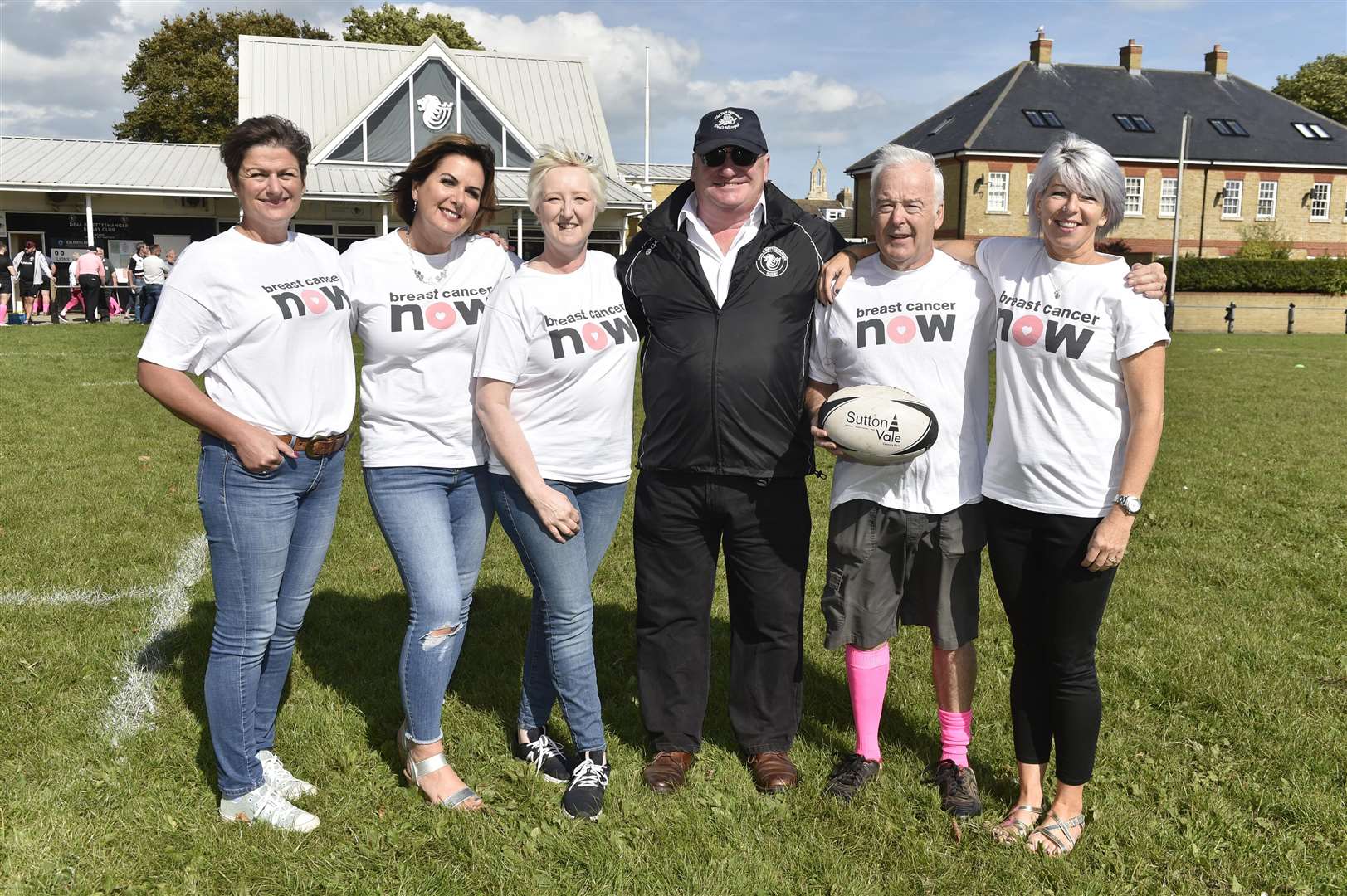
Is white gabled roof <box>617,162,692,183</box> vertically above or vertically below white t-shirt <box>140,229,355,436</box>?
above

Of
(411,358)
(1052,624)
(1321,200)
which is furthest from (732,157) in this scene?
(1321,200)

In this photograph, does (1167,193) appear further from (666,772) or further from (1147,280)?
(666,772)

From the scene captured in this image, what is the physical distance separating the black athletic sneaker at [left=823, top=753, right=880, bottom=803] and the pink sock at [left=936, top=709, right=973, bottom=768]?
0.29m

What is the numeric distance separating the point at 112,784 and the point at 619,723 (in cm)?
197

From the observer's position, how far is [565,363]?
130 inches

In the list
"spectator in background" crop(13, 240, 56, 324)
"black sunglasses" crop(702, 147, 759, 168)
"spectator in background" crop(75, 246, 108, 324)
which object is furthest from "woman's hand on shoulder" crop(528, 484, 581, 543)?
"spectator in background" crop(13, 240, 56, 324)

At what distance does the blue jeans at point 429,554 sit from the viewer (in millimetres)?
3363

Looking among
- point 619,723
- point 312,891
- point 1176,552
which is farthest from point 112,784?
point 1176,552

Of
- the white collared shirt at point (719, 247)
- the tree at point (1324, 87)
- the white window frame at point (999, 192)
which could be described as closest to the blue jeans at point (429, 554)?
the white collared shirt at point (719, 247)

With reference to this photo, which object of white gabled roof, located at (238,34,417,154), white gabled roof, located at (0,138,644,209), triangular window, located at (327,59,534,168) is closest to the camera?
white gabled roof, located at (0,138,644,209)

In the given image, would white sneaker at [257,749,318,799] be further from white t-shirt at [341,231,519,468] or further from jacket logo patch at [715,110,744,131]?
jacket logo patch at [715,110,744,131]

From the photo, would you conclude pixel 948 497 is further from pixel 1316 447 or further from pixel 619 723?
pixel 1316 447

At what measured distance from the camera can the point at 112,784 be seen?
3.68 meters

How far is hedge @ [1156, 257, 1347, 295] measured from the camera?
34250 mm
